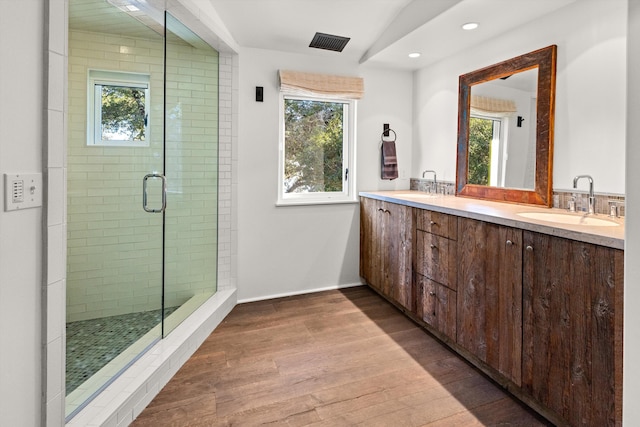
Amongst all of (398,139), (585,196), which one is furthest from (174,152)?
(585,196)

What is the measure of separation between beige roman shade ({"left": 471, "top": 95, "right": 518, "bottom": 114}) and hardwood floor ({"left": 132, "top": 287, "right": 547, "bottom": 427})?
5.81ft

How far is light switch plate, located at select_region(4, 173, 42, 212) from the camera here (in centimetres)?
107

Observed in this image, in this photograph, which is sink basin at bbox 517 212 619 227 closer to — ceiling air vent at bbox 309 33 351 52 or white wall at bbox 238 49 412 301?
white wall at bbox 238 49 412 301

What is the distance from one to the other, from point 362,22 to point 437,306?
7.48 ft

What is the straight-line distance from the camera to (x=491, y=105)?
2742 mm

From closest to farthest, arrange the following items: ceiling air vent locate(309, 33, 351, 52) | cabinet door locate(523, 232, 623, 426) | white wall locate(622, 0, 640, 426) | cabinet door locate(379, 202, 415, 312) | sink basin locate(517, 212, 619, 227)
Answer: white wall locate(622, 0, 640, 426), cabinet door locate(523, 232, 623, 426), sink basin locate(517, 212, 619, 227), cabinet door locate(379, 202, 415, 312), ceiling air vent locate(309, 33, 351, 52)

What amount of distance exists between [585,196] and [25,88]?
2.74m

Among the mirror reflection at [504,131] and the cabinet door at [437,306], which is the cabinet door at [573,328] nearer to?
the cabinet door at [437,306]

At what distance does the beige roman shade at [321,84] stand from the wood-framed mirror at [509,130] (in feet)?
3.13

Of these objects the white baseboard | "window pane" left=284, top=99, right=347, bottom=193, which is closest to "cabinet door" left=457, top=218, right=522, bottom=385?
the white baseboard

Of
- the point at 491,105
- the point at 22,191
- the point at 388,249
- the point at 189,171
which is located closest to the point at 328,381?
the point at 388,249

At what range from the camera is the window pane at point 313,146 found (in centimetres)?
335

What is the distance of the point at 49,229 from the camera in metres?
1.22

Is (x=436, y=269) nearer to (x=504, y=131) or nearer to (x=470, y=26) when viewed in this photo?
(x=504, y=131)
